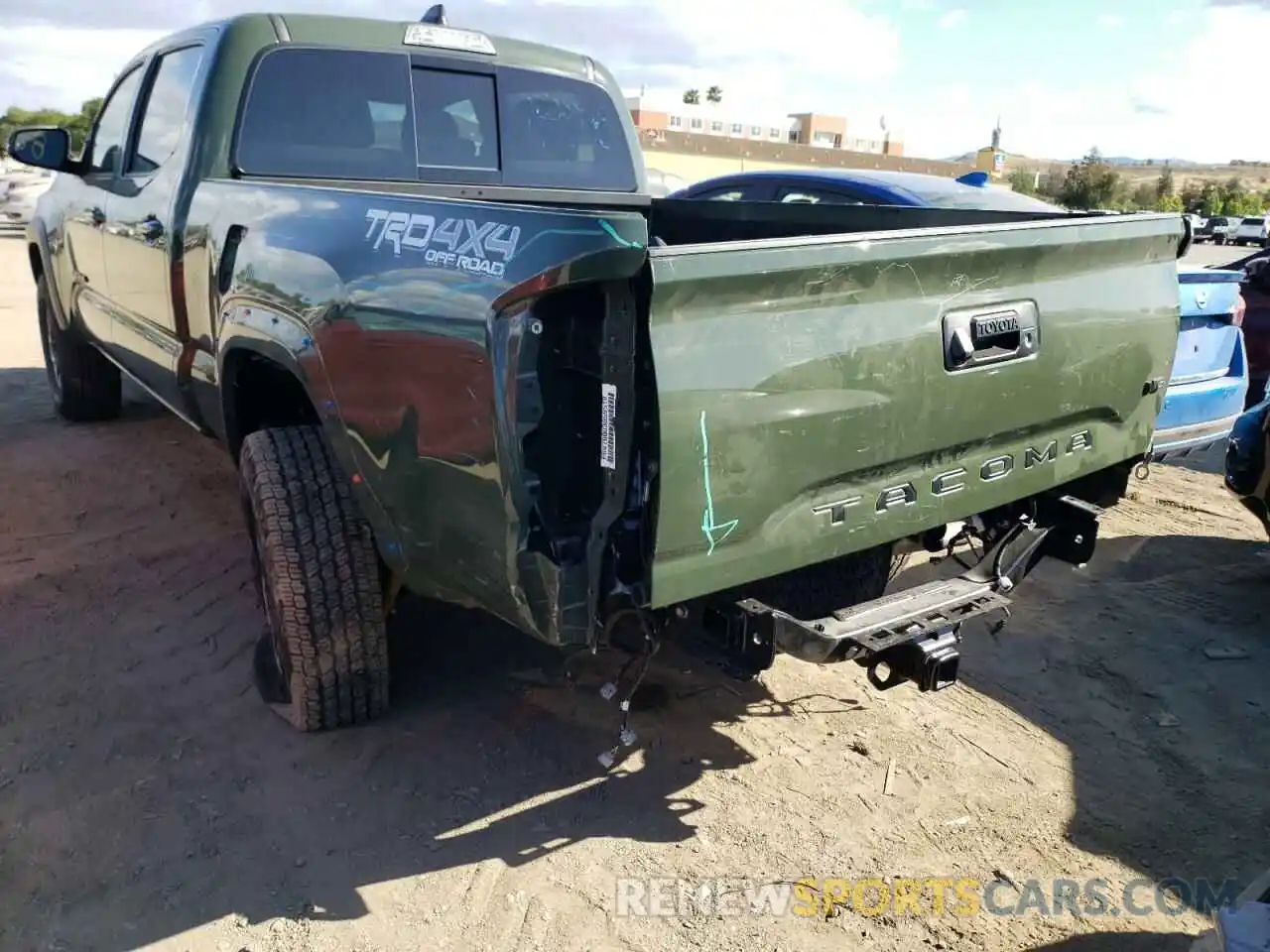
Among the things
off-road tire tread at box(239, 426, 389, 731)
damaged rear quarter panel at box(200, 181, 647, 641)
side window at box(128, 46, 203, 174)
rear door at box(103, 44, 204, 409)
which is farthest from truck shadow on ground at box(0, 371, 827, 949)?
side window at box(128, 46, 203, 174)

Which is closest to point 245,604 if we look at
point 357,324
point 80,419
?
point 357,324

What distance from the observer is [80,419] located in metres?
6.47

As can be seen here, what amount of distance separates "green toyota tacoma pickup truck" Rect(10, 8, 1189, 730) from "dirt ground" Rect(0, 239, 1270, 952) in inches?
15.8

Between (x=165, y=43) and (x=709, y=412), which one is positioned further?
(x=165, y=43)

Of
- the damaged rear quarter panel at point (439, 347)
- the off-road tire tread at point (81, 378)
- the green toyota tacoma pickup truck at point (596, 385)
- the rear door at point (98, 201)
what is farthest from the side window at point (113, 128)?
the damaged rear quarter panel at point (439, 347)

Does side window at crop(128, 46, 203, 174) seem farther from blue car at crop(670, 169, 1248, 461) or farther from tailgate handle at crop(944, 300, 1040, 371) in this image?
tailgate handle at crop(944, 300, 1040, 371)

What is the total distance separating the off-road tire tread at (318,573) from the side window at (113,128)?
234 centimetres

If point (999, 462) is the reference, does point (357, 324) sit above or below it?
above

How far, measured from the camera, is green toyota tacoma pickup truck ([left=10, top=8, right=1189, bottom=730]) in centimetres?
213

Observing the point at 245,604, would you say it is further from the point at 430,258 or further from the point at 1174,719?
the point at 1174,719

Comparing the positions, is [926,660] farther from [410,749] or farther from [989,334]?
[410,749]

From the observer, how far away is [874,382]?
241 centimetres

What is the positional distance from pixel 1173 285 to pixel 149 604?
372 cm

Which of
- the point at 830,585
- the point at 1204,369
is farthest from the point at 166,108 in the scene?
the point at 1204,369
